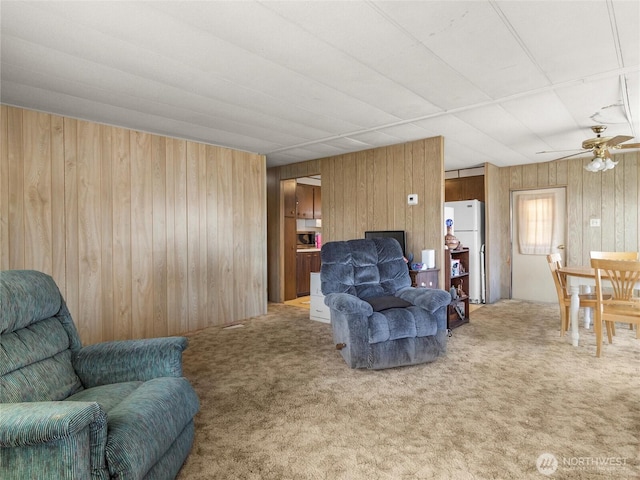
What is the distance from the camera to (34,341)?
5.77 feet

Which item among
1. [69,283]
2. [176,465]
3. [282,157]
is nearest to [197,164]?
[282,157]

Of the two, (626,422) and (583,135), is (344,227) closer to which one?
(583,135)

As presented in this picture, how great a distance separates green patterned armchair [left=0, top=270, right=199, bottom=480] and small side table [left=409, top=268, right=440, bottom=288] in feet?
9.55

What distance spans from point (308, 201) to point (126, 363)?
5.82 meters

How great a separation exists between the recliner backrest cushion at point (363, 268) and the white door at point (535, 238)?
381 centimetres

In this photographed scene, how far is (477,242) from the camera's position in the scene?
6.21m

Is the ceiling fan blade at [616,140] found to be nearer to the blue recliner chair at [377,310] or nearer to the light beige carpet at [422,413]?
the light beige carpet at [422,413]

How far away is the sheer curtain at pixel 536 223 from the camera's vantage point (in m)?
6.30

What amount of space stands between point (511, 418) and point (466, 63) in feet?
7.90

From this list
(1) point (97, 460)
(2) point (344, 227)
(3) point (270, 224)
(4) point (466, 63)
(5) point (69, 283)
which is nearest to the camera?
(1) point (97, 460)

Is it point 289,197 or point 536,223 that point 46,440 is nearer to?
point 289,197

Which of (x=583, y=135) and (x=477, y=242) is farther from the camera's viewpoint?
(x=477, y=242)

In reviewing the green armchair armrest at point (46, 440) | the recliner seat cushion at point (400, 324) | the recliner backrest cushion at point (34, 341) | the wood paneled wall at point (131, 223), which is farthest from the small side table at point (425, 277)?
the green armchair armrest at point (46, 440)

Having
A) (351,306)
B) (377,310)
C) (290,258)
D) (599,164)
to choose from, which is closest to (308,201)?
(290,258)
